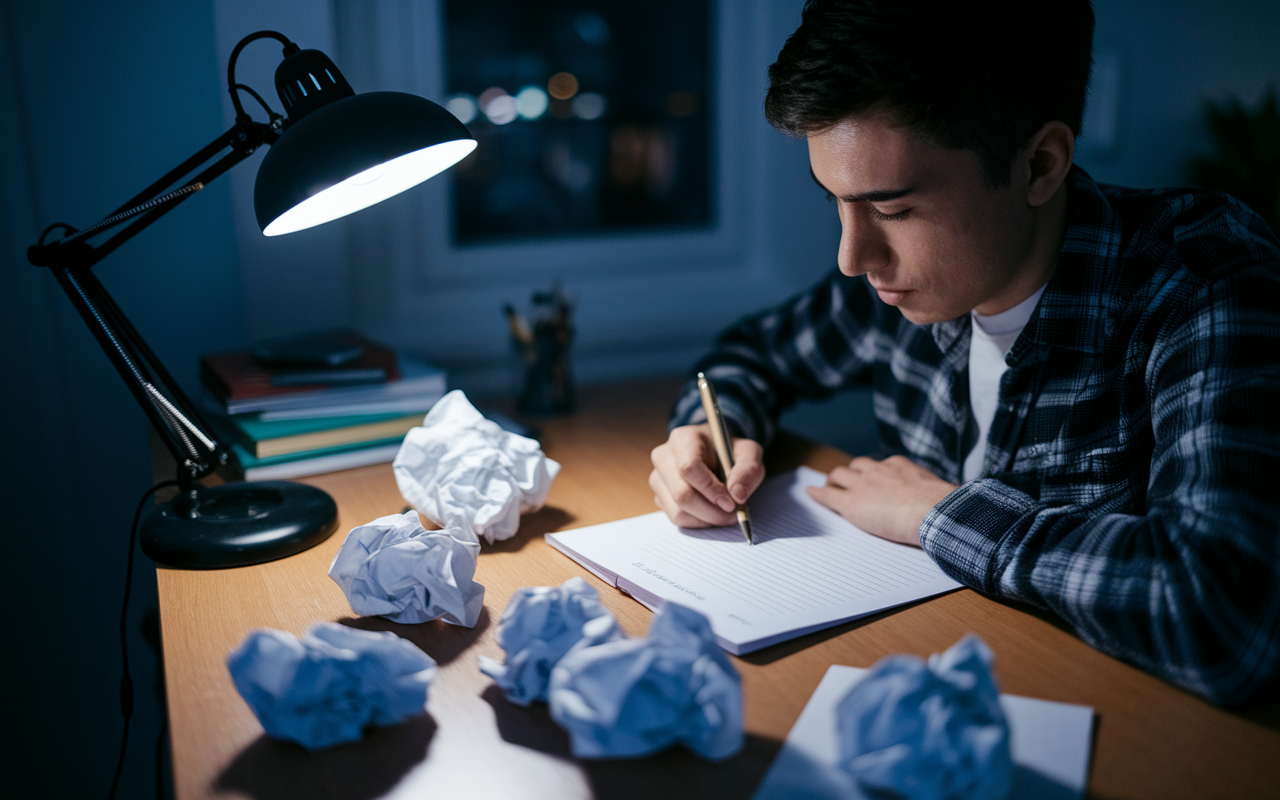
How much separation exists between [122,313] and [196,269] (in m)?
0.48

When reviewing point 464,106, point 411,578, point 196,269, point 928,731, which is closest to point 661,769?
point 928,731

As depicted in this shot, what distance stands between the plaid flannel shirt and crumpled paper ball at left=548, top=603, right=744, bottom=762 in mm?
322

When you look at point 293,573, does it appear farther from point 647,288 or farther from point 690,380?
point 647,288

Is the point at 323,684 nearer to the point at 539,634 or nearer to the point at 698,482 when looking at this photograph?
the point at 539,634

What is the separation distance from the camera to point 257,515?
88 cm

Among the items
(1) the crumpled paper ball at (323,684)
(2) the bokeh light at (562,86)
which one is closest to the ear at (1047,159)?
(1) the crumpled paper ball at (323,684)

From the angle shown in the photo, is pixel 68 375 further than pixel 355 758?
Yes

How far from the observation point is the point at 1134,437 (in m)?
0.88

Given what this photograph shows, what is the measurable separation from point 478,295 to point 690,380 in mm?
494

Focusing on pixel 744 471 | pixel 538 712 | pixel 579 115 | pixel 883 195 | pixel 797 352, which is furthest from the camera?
pixel 579 115

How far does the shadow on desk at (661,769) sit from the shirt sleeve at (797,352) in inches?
24.3

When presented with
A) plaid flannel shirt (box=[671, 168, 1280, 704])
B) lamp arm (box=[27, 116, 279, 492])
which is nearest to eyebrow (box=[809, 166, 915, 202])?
plaid flannel shirt (box=[671, 168, 1280, 704])

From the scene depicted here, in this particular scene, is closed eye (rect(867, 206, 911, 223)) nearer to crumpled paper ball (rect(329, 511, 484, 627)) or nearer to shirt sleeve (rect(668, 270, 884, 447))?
shirt sleeve (rect(668, 270, 884, 447))

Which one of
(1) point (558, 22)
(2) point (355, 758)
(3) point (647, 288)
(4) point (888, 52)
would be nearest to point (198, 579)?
(2) point (355, 758)
